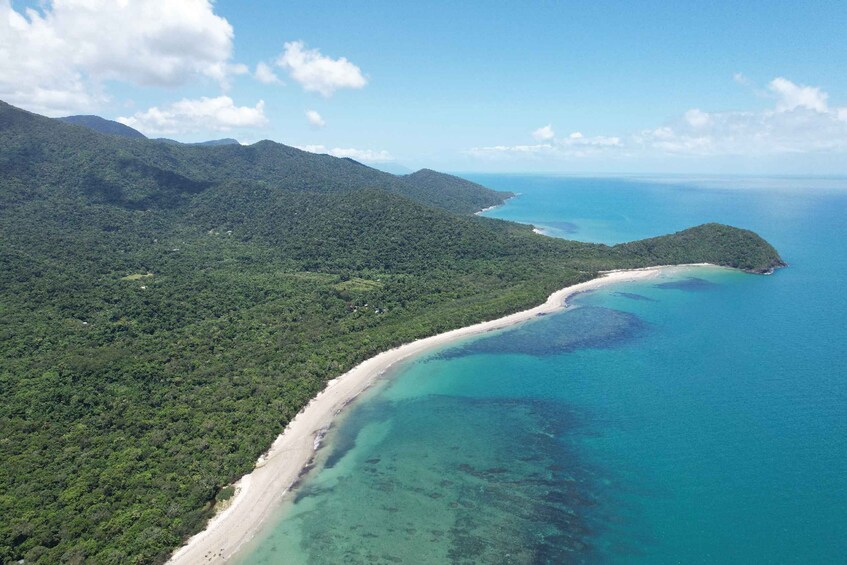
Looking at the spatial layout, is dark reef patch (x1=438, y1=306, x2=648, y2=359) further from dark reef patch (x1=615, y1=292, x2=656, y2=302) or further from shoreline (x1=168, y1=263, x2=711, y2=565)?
dark reef patch (x1=615, y1=292, x2=656, y2=302)

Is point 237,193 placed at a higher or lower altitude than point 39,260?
higher

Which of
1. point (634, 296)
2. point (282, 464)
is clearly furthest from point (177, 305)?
point (634, 296)

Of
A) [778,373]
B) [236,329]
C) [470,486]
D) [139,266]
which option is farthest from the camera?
[139,266]

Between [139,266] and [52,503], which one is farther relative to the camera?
[139,266]

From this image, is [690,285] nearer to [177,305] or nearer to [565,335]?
[565,335]

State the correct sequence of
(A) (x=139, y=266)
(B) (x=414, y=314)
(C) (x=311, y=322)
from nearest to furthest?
(C) (x=311, y=322) → (B) (x=414, y=314) → (A) (x=139, y=266)

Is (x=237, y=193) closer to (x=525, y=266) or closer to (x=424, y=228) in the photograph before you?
(x=424, y=228)

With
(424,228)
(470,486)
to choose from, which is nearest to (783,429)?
(470,486)
